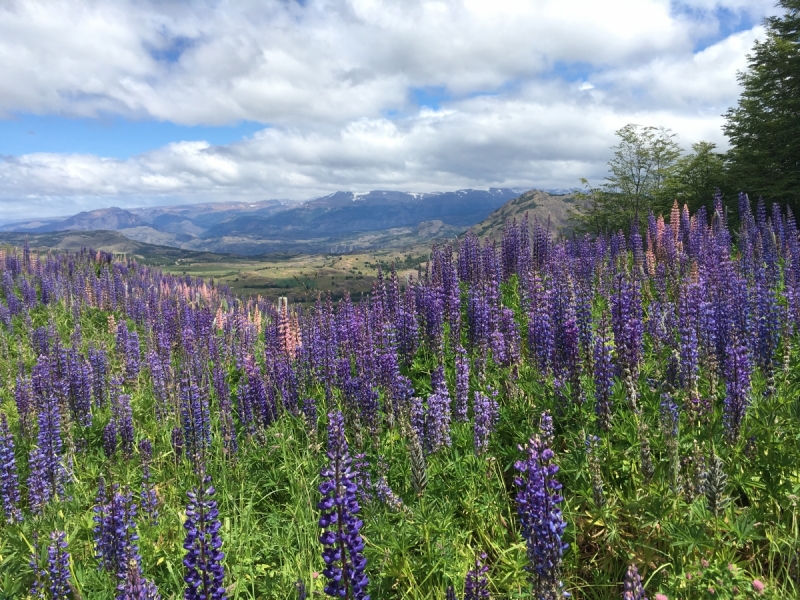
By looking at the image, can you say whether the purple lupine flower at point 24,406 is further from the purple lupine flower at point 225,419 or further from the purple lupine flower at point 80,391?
the purple lupine flower at point 225,419

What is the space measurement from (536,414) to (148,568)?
559 centimetres

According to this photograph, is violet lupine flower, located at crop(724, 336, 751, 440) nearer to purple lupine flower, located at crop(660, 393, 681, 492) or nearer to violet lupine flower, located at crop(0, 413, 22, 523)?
purple lupine flower, located at crop(660, 393, 681, 492)

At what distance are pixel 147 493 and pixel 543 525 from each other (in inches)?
226

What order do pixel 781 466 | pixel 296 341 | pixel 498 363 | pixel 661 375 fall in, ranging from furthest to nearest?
pixel 296 341 < pixel 498 363 < pixel 661 375 < pixel 781 466

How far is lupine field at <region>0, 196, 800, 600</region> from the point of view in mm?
4062

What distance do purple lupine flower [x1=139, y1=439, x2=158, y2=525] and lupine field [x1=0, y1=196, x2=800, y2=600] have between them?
0.06 meters

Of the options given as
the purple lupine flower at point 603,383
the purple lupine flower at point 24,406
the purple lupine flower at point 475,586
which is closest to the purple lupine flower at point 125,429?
the purple lupine flower at point 24,406

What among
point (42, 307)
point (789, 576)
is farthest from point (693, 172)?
point (42, 307)

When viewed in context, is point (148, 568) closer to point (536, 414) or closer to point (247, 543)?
point (247, 543)

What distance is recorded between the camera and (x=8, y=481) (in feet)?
21.9

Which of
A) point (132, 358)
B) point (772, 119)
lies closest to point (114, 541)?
point (132, 358)

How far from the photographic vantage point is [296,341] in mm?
11422

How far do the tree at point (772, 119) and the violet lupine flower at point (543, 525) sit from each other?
1402 inches

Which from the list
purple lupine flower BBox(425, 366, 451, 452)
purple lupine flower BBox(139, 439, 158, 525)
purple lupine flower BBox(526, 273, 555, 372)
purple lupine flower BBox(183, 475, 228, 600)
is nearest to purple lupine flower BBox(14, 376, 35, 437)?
purple lupine flower BBox(139, 439, 158, 525)
